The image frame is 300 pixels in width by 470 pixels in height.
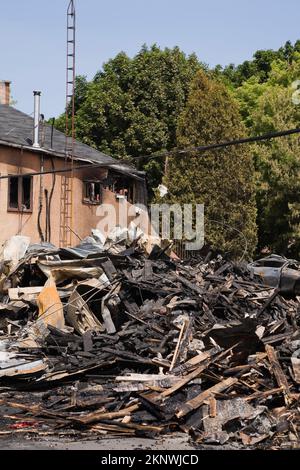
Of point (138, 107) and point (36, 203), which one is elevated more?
point (138, 107)

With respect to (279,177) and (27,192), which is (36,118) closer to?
(27,192)

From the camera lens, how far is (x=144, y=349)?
12.8 metres

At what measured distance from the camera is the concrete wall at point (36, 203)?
2827 centimetres

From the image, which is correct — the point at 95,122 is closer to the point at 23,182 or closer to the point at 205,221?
the point at 205,221

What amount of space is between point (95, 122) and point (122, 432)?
120 ft

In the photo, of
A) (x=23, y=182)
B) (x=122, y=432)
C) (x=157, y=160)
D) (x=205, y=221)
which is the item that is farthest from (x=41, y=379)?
(x=157, y=160)

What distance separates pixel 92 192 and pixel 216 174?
267 inches

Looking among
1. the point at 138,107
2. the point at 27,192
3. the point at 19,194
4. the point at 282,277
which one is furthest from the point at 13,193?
the point at 138,107

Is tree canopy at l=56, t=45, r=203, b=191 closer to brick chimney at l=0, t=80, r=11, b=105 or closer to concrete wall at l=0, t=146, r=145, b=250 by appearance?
brick chimney at l=0, t=80, r=11, b=105

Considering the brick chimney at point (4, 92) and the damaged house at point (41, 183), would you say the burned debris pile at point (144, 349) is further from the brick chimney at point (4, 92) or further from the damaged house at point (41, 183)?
the brick chimney at point (4, 92)

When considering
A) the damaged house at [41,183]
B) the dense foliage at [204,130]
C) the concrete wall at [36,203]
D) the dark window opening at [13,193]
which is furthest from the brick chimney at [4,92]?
the dark window opening at [13,193]

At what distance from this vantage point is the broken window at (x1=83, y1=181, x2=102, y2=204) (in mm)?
32344

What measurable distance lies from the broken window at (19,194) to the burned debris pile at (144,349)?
9.76 m

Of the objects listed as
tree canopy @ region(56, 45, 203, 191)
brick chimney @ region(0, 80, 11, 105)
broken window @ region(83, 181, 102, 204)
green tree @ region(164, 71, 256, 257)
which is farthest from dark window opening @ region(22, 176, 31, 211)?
tree canopy @ region(56, 45, 203, 191)
